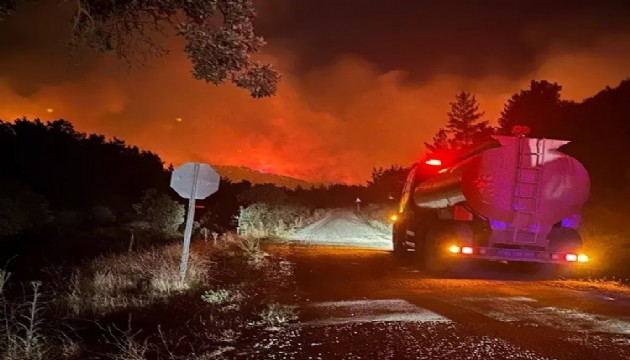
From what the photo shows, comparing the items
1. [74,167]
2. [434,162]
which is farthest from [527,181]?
[74,167]

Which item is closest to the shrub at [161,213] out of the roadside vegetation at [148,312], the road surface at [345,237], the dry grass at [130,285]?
the road surface at [345,237]

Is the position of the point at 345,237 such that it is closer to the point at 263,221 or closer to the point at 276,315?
the point at 263,221

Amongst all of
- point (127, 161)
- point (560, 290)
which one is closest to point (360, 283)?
point (560, 290)

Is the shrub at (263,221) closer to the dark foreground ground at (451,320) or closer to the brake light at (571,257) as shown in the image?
the dark foreground ground at (451,320)

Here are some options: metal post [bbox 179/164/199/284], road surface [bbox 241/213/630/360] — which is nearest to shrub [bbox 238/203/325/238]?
road surface [bbox 241/213/630/360]

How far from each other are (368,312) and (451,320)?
3.88 feet

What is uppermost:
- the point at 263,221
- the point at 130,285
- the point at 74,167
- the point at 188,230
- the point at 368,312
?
the point at 74,167

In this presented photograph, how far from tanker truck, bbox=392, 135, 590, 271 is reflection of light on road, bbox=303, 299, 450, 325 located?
396 cm

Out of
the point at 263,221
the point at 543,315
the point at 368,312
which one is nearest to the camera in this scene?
the point at 543,315

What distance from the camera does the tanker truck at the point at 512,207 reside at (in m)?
11.5

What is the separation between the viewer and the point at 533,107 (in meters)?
38.5

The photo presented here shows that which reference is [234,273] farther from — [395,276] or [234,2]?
[234,2]

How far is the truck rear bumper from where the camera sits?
11867 millimetres

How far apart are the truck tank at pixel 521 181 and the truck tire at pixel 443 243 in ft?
2.07
